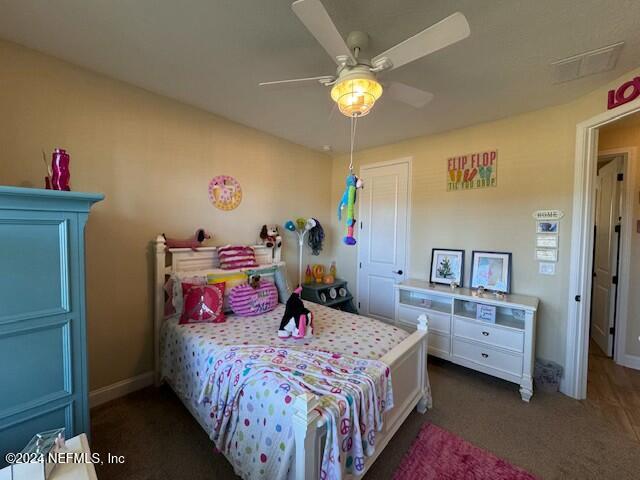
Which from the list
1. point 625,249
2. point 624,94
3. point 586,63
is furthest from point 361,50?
point 625,249

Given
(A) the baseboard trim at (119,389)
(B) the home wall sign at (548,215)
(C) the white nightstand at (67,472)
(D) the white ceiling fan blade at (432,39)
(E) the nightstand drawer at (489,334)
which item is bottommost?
(A) the baseboard trim at (119,389)

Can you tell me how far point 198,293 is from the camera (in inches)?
86.6

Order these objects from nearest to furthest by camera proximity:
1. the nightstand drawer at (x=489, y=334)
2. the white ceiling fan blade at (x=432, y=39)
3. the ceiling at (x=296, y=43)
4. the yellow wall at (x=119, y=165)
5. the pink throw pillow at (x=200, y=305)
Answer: the white ceiling fan blade at (x=432, y=39) < the ceiling at (x=296, y=43) < the yellow wall at (x=119, y=165) < the pink throw pillow at (x=200, y=305) < the nightstand drawer at (x=489, y=334)

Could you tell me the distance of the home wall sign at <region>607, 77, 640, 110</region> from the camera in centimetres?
179

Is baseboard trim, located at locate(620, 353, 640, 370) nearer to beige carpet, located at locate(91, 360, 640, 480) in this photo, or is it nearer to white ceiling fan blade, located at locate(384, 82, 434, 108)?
beige carpet, located at locate(91, 360, 640, 480)

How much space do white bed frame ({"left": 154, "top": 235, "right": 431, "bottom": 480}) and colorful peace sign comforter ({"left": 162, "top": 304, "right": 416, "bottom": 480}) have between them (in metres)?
0.09

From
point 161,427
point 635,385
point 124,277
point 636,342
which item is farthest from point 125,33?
point 636,342

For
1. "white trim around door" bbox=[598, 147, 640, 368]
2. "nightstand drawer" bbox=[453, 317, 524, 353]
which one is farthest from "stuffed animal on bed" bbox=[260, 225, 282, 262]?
"white trim around door" bbox=[598, 147, 640, 368]

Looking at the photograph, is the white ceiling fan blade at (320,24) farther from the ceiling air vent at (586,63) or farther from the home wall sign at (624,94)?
the home wall sign at (624,94)

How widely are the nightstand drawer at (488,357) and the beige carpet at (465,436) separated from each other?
23cm

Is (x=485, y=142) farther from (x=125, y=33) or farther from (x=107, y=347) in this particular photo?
(x=107, y=347)

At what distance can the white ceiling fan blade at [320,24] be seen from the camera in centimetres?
96

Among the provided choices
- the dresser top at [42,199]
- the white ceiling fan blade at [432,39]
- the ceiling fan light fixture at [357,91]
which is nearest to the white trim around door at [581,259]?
the white ceiling fan blade at [432,39]

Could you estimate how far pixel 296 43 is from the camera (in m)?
1.60
